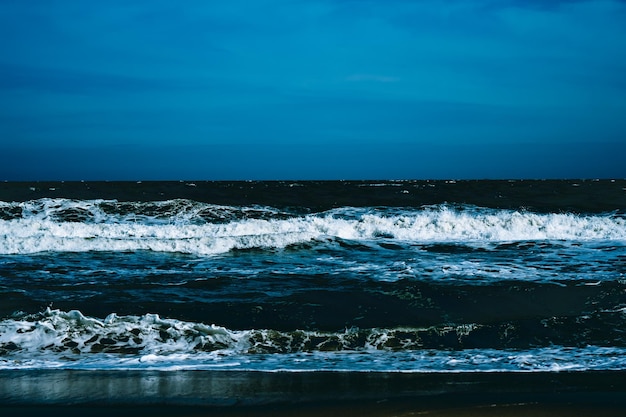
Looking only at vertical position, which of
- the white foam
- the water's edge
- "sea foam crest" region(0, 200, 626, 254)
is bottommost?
the white foam

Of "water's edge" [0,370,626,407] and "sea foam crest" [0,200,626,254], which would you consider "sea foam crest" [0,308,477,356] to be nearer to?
"water's edge" [0,370,626,407]

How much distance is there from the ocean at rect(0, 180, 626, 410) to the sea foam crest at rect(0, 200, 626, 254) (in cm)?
10

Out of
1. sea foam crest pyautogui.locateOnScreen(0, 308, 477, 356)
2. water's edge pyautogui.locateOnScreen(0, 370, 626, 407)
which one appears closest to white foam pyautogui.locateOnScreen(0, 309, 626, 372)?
sea foam crest pyautogui.locateOnScreen(0, 308, 477, 356)

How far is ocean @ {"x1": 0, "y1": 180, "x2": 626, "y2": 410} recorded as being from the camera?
5.19 meters

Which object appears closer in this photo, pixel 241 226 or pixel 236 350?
pixel 236 350

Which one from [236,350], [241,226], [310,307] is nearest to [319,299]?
[310,307]

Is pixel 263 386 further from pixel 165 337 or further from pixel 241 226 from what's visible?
pixel 241 226

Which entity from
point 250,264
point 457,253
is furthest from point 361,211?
point 250,264

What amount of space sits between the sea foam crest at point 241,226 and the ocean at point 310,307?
0.10m

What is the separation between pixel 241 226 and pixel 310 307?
10332 millimetres

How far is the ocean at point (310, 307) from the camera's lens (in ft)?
17.0

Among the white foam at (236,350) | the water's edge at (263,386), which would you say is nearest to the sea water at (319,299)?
the white foam at (236,350)

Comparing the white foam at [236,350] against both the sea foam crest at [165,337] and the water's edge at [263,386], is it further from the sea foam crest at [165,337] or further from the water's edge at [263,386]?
the water's edge at [263,386]

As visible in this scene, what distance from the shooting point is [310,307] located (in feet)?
24.6
